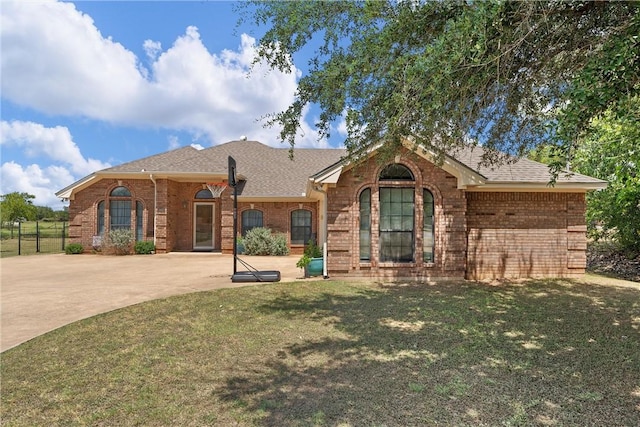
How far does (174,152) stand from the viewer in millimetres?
20312

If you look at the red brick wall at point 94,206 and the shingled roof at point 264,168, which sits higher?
the shingled roof at point 264,168

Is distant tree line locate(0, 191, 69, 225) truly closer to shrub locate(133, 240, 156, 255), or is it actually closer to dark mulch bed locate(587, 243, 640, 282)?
shrub locate(133, 240, 156, 255)

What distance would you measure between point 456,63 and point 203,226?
17589mm

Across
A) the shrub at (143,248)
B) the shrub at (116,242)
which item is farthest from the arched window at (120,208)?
the shrub at (143,248)

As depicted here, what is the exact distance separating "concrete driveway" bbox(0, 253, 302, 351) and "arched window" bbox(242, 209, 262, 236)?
3295 millimetres

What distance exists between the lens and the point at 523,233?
433 inches

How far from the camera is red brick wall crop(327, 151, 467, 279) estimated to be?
406 inches

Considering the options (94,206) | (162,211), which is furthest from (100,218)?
(162,211)

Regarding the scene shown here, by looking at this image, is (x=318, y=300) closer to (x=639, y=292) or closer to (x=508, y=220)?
(x=508, y=220)

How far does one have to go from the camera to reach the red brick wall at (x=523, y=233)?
10.9 meters

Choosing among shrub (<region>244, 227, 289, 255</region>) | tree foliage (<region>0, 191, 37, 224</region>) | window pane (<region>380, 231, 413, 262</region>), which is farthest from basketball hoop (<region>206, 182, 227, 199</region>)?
tree foliage (<region>0, 191, 37, 224</region>)

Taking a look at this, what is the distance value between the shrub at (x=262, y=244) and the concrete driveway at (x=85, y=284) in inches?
75.4

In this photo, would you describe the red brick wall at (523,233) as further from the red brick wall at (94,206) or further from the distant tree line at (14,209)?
the distant tree line at (14,209)

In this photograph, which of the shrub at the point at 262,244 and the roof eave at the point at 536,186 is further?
the shrub at the point at 262,244
